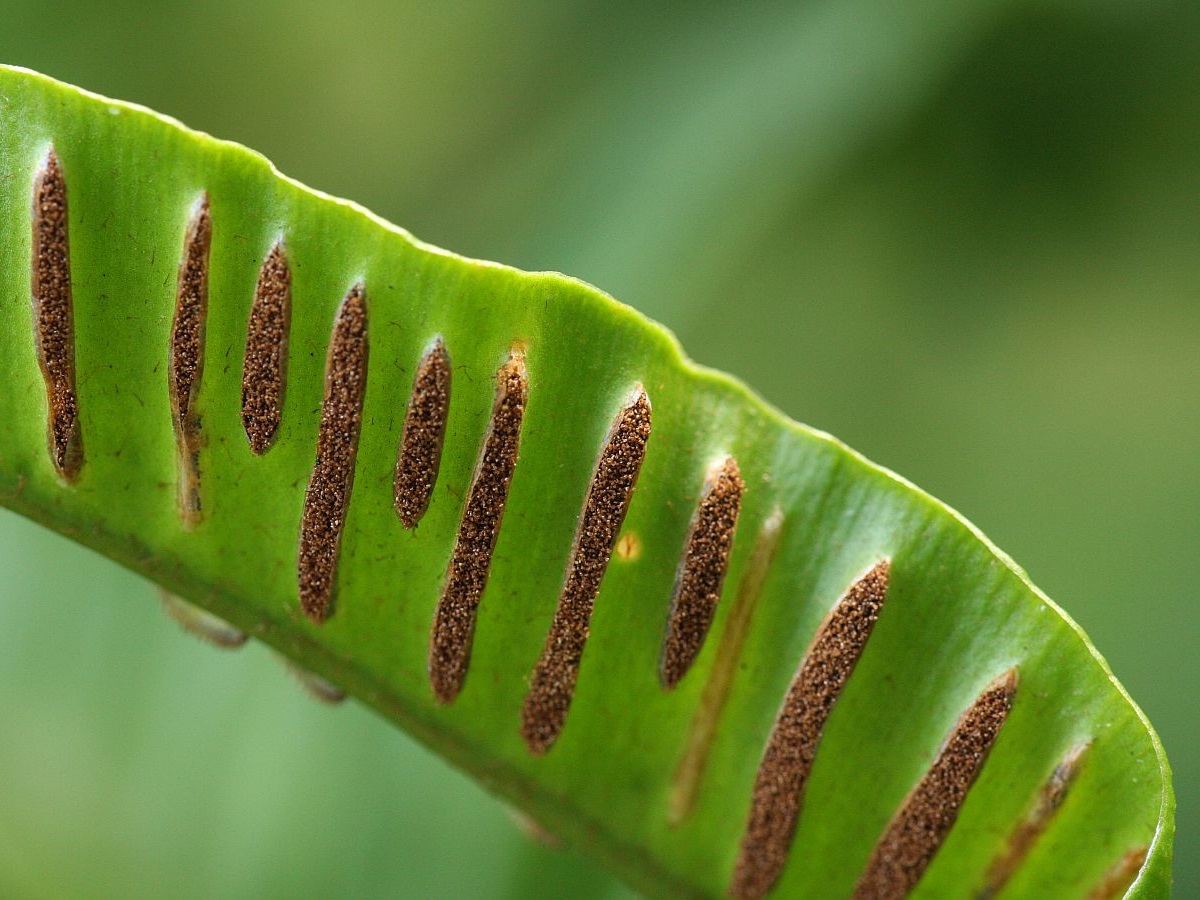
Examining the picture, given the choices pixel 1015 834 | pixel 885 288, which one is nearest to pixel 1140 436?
pixel 885 288

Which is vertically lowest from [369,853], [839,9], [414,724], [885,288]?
[369,853]

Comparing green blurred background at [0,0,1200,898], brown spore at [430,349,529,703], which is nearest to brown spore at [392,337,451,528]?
brown spore at [430,349,529,703]

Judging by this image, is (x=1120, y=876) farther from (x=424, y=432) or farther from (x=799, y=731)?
(x=424, y=432)

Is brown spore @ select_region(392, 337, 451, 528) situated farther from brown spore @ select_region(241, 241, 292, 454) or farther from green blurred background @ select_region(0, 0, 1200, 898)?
green blurred background @ select_region(0, 0, 1200, 898)

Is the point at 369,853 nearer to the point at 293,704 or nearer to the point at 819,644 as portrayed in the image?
the point at 293,704

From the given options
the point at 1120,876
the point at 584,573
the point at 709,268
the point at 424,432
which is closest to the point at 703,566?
the point at 584,573
